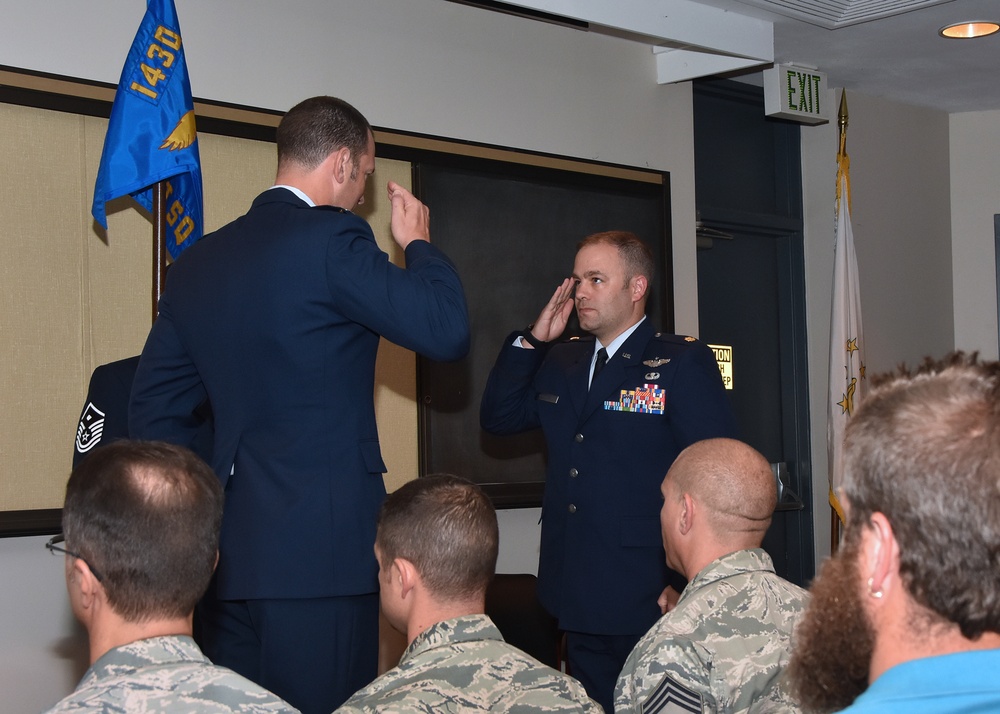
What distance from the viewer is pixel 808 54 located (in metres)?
5.10

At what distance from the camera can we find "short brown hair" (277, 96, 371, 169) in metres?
2.17

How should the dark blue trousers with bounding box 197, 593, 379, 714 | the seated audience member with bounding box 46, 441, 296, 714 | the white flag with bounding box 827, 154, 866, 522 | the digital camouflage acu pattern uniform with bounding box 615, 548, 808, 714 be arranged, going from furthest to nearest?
1. the white flag with bounding box 827, 154, 866, 522
2. the dark blue trousers with bounding box 197, 593, 379, 714
3. the digital camouflage acu pattern uniform with bounding box 615, 548, 808, 714
4. the seated audience member with bounding box 46, 441, 296, 714

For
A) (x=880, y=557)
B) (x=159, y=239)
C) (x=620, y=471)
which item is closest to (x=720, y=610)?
(x=880, y=557)

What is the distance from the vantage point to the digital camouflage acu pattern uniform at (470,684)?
1507mm

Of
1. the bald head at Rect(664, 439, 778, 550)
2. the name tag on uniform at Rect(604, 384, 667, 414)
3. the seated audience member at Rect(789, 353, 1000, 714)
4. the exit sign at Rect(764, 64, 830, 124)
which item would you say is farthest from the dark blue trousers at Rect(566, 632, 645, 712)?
the exit sign at Rect(764, 64, 830, 124)

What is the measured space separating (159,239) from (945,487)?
8.88ft

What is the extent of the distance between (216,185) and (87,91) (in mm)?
497

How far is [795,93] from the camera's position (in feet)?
17.6

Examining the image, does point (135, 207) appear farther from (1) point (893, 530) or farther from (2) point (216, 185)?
(1) point (893, 530)

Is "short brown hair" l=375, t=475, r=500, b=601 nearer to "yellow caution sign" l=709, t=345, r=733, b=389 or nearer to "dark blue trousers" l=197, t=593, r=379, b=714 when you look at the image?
"dark blue trousers" l=197, t=593, r=379, b=714

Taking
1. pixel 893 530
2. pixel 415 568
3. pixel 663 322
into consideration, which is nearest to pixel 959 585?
pixel 893 530

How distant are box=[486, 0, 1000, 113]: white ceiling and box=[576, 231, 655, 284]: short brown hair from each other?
3.64 ft

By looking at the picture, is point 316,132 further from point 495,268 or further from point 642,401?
point 495,268

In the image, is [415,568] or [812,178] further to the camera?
[812,178]
